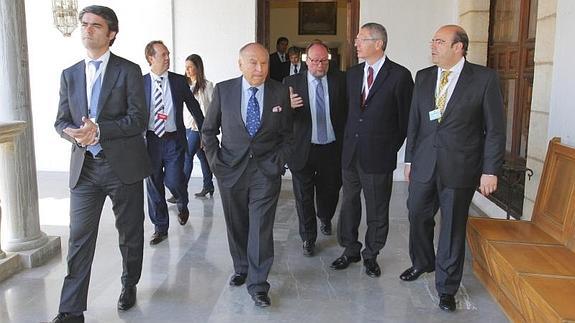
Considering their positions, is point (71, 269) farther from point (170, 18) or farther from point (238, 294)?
point (170, 18)

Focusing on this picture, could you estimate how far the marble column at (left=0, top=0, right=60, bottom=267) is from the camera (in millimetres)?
4090

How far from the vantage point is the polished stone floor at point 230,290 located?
335 centimetres

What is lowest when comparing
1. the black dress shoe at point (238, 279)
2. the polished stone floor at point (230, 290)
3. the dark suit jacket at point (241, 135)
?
the polished stone floor at point (230, 290)

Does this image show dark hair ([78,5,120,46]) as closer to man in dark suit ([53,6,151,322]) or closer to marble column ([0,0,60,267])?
man in dark suit ([53,6,151,322])

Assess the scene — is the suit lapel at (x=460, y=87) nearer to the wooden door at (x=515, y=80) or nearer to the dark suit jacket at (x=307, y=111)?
the dark suit jacket at (x=307, y=111)

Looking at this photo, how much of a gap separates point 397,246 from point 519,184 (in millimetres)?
1314

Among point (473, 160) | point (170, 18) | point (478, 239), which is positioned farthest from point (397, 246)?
point (170, 18)

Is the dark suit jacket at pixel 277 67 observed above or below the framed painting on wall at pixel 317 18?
below

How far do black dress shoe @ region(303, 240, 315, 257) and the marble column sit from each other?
2021 millimetres

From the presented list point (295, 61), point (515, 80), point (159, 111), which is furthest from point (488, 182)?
point (295, 61)

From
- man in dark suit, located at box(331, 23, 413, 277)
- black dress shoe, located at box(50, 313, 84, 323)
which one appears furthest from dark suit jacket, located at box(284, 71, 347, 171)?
black dress shoe, located at box(50, 313, 84, 323)

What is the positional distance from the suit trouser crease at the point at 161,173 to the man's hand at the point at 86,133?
5.84 ft

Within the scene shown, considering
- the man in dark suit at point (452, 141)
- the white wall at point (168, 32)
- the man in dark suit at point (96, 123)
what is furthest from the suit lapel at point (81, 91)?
the white wall at point (168, 32)

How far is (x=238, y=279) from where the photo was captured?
150 inches
